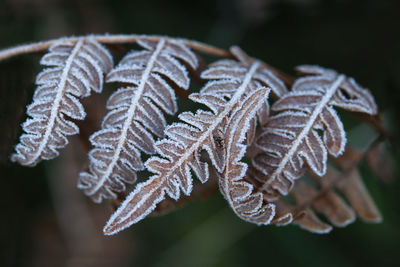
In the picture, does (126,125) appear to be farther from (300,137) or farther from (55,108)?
(300,137)

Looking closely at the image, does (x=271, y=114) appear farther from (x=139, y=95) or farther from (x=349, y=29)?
(x=349, y=29)

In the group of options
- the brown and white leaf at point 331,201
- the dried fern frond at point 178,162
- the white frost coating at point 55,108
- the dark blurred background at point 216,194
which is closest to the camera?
the dried fern frond at point 178,162

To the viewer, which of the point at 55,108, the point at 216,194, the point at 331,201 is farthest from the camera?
the point at 216,194

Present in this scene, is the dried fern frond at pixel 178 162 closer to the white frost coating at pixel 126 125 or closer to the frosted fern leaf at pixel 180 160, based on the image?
the frosted fern leaf at pixel 180 160

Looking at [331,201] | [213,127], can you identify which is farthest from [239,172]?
[331,201]

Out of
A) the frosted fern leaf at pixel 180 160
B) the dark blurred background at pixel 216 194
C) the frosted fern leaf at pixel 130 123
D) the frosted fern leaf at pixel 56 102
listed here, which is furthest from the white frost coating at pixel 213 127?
the dark blurred background at pixel 216 194
